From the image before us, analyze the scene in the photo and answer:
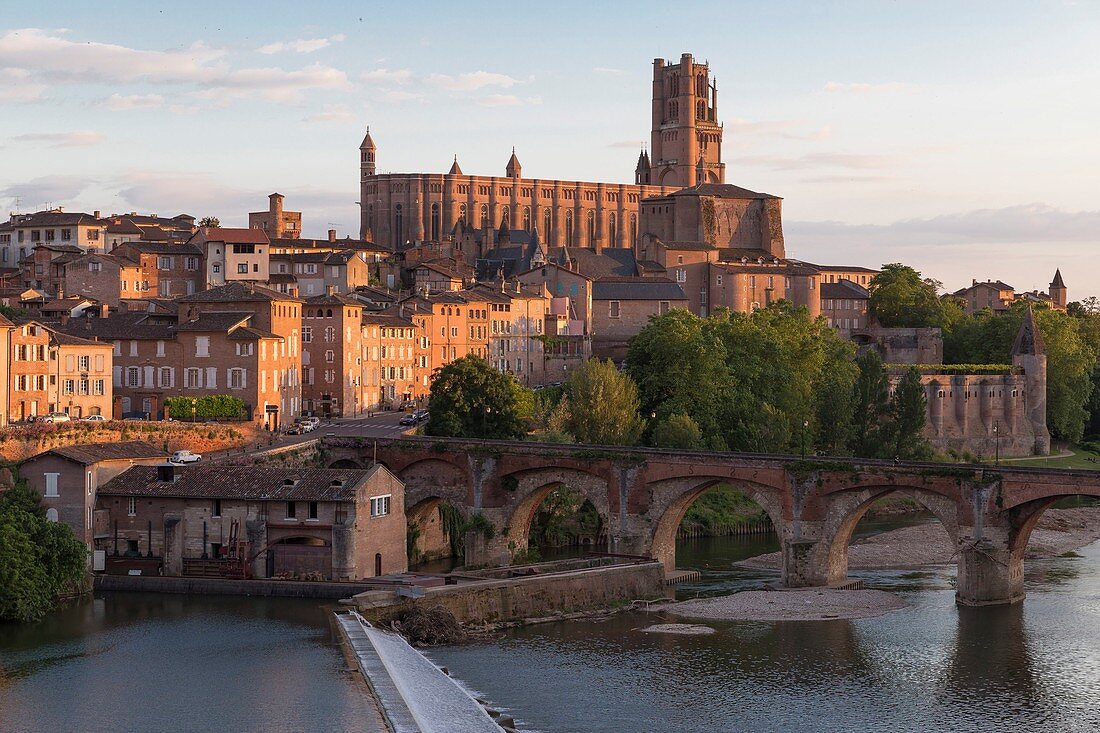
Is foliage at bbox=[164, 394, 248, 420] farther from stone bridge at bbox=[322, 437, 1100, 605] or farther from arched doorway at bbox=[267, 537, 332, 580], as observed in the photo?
arched doorway at bbox=[267, 537, 332, 580]

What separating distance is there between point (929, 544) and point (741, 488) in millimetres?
15308

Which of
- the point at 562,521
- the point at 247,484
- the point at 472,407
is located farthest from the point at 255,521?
the point at 472,407

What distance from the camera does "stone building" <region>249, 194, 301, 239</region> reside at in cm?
14825

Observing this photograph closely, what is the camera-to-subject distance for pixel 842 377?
10219 cm

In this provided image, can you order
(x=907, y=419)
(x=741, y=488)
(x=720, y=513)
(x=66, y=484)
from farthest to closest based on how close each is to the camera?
(x=907, y=419), (x=720, y=513), (x=741, y=488), (x=66, y=484)

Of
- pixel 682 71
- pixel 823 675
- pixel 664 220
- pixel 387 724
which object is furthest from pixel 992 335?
pixel 387 724

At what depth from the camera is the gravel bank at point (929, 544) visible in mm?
72250

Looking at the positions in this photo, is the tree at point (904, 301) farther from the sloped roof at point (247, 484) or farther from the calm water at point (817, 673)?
the sloped roof at point (247, 484)

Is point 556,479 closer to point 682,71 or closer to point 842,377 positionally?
point 842,377

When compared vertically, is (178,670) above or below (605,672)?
above

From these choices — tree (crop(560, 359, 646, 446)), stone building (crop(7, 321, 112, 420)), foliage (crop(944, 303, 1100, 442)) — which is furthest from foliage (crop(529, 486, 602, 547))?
foliage (crop(944, 303, 1100, 442))

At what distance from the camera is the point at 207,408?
80.7 m

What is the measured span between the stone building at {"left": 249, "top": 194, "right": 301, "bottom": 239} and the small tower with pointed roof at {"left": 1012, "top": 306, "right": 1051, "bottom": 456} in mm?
64204

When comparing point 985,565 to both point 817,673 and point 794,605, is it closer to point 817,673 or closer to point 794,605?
point 794,605
